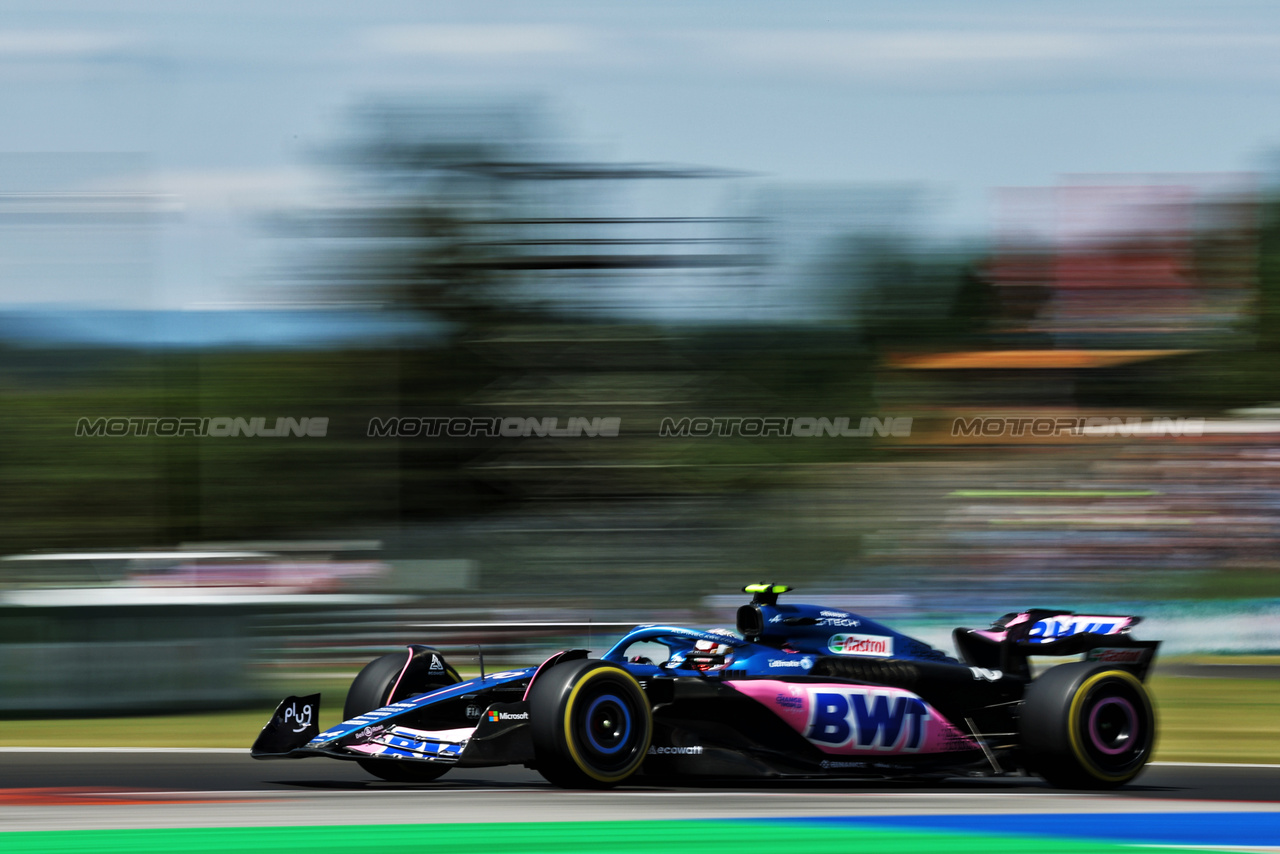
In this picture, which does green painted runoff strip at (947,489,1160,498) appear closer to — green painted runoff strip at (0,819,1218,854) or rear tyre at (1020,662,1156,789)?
rear tyre at (1020,662,1156,789)

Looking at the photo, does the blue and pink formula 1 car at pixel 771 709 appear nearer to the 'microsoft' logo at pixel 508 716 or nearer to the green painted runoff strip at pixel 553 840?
the 'microsoft' logo at pixel 508 716

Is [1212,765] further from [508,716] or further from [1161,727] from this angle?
[508,716]

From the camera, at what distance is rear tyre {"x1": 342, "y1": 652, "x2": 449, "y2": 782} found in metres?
6.65

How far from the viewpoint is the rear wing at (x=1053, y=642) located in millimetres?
7137

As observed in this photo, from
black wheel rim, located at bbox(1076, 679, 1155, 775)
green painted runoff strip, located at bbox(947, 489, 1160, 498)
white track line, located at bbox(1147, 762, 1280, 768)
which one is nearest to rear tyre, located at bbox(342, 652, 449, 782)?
black wheel rim, located at bbox(1076, 679, 1155, 775)

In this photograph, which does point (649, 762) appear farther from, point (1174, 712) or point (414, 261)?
point (414, 261)

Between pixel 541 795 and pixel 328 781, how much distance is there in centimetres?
119

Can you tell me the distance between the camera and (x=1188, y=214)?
97.6ft

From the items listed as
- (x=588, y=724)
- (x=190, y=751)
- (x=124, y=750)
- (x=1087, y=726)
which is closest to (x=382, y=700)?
(x=588, y=724)

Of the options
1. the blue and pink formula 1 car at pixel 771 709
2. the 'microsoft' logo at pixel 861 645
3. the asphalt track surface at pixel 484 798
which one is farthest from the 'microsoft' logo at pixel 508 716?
the 'microsoft' logo at pixel 861 645

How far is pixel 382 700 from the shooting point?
6812 millimetres

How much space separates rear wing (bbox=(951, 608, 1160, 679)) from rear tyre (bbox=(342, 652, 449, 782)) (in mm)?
2658

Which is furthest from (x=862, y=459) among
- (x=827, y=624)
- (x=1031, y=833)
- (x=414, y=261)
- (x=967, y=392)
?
(x=1031, y=833)

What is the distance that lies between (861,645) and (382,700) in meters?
2.24
